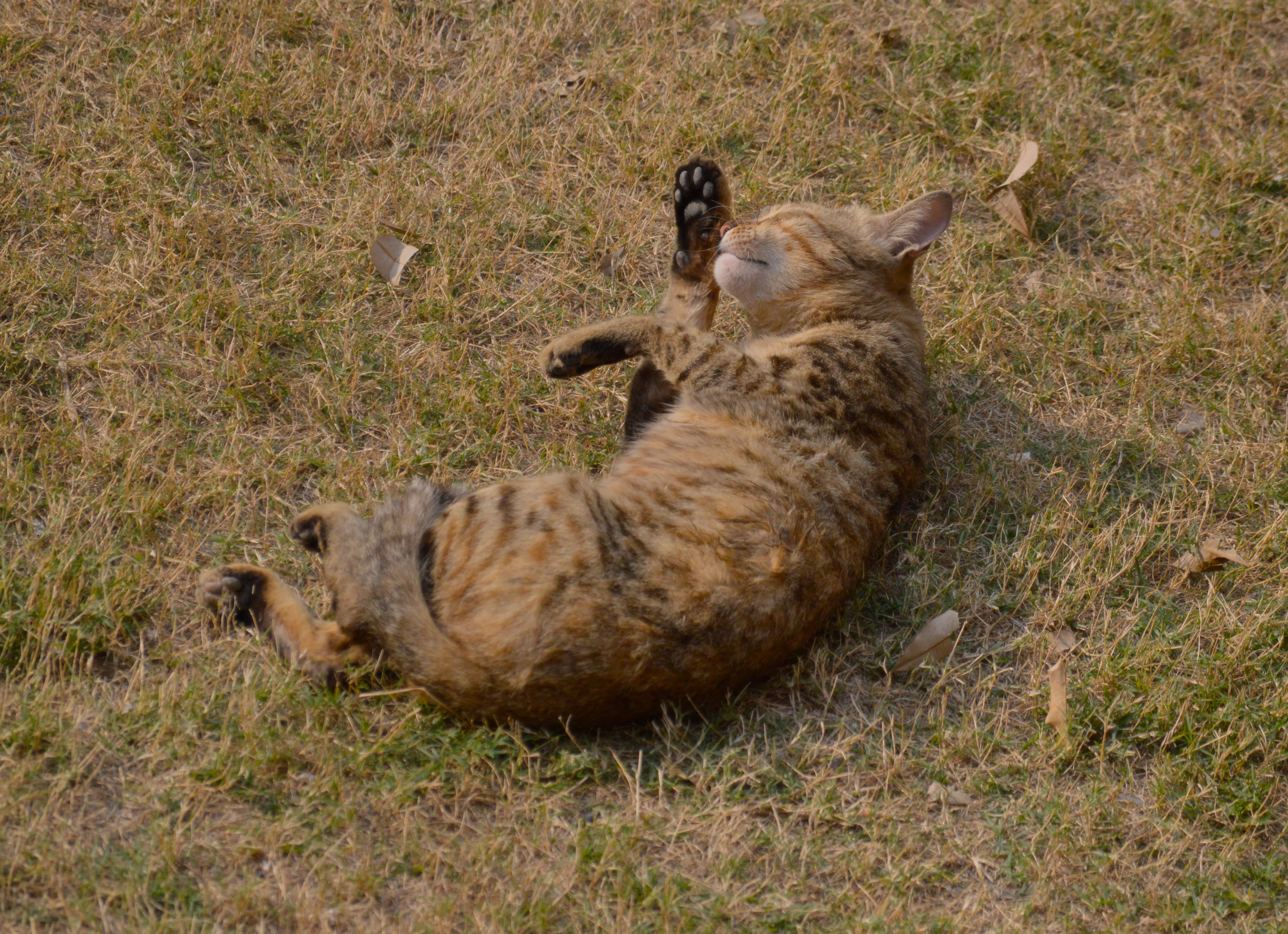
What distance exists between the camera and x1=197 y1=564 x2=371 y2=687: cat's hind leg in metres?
3.61

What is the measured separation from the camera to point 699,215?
495cm

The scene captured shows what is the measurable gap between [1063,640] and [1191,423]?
149 cm

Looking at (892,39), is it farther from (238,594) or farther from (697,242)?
(238,594)

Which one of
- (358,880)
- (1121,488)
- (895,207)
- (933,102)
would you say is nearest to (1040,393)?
(1121,488)

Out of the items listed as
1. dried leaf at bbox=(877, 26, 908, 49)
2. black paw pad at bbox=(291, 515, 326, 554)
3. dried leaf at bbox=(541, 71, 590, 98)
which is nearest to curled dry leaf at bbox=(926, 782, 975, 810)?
black paw pad at bbox=(291, 515, 326, 554)

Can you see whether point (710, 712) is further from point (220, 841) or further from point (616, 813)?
point (220, 841)

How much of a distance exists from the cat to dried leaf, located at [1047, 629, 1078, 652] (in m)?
0.75

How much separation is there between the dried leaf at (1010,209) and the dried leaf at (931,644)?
2392mm

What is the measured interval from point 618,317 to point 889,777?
216 centimetres

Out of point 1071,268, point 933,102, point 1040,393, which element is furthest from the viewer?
point 933,102

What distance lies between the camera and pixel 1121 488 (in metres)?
4.77

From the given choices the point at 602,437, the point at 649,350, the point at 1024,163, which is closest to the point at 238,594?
the point at 602,437

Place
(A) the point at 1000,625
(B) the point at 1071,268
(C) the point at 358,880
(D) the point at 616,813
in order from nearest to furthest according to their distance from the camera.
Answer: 1. (C) the point at 358,880
2. (D) the point at 616,813
3. (A) the point at 1000,625
4. (B) the point at 1071,268

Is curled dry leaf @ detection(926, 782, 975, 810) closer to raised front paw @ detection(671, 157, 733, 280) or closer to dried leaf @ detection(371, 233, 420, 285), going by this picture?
raised front paw @ detection(671, 157, 733, 280)
